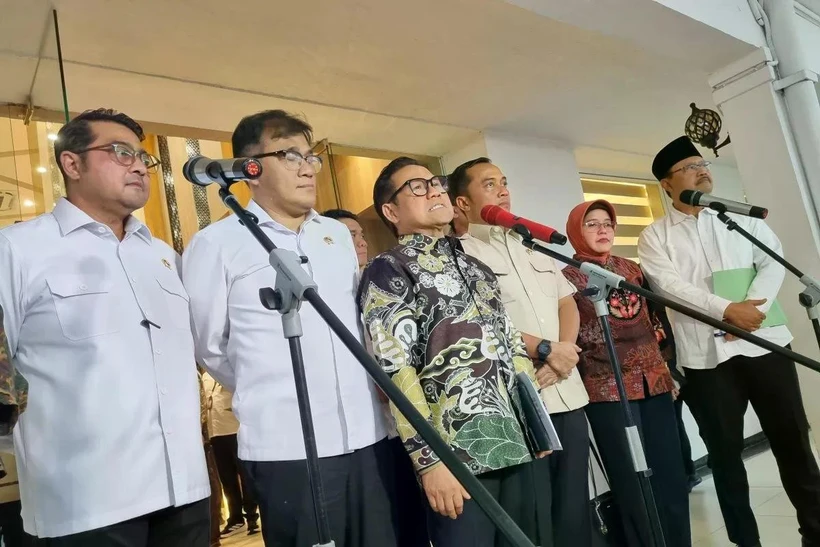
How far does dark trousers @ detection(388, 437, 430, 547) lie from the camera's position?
137cm

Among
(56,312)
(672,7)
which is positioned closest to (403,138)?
(672,7)

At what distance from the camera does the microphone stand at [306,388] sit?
0.71 m

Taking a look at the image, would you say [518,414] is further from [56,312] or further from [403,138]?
[403,138]

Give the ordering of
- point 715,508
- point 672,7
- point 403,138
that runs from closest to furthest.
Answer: point 672,7
point 715,508
point 403,138

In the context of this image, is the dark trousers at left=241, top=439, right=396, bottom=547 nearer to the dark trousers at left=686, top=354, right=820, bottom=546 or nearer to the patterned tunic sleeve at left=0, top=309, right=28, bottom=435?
the patterned tunic sleeve at left=0, top=309, right=28, bottom=435

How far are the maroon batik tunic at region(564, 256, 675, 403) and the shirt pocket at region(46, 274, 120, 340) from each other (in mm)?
1466


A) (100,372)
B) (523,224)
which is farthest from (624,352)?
(100,372)

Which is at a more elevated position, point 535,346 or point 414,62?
point 414,62

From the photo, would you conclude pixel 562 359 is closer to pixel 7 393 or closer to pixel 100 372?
pixel 100 372

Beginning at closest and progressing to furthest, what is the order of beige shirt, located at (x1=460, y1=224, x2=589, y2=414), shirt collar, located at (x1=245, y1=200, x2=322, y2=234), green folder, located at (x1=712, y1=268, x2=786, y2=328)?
1. shirt collar, located at (x1=245, y1=200, x2=322, y2=234)
2. beige shirt, located at (x1=460, y1=224, x2=589, y2=414)
3. green folder, located at (x1=712, y1=268, x2=786, y2=328)

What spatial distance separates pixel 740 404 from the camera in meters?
2.20

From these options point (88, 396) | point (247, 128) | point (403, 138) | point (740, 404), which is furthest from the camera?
point (403, 138)

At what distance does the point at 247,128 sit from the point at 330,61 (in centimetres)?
137

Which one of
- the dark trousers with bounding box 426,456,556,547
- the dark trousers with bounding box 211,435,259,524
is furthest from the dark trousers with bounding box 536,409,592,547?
the dark trousers with bounding box 211,435,259,524
